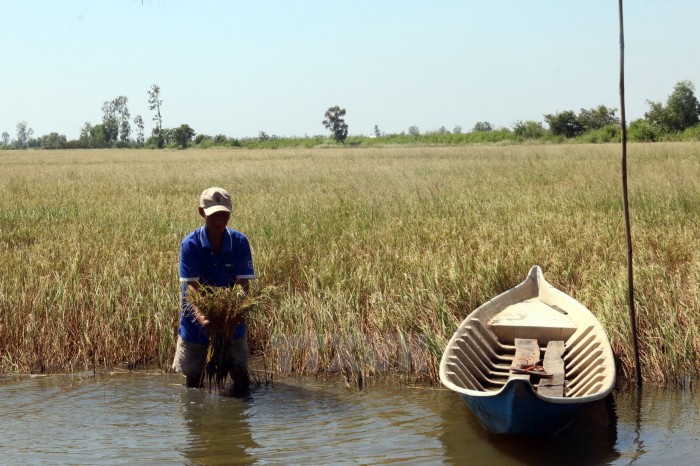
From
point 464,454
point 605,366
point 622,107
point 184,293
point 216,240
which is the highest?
point 622,107

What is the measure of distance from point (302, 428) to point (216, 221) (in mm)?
1501

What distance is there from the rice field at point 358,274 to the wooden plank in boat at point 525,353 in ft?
1.97

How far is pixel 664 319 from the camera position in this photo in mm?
6652

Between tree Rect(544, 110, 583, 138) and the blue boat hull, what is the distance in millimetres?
62208

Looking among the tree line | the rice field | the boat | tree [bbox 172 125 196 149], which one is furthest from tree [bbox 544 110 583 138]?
the boat

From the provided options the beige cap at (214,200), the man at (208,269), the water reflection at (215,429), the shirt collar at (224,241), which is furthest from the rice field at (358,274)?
the water reflection at (215,429)

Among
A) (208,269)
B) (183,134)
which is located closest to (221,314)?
(208,269)

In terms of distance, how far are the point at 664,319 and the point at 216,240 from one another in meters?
3.63

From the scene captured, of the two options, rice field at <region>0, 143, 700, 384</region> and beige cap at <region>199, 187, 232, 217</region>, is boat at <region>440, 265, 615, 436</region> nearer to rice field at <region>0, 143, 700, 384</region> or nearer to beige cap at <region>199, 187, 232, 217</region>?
rice field at <region>0, 143, 700, 384</region>

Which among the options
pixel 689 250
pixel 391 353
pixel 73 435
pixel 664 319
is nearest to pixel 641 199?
pixel 689 250

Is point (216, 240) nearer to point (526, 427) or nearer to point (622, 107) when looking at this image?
point (526, 427)

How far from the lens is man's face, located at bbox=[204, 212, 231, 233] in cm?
554

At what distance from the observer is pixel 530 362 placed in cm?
600

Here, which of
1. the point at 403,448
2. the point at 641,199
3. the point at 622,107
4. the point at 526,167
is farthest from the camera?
the point at 526,167
